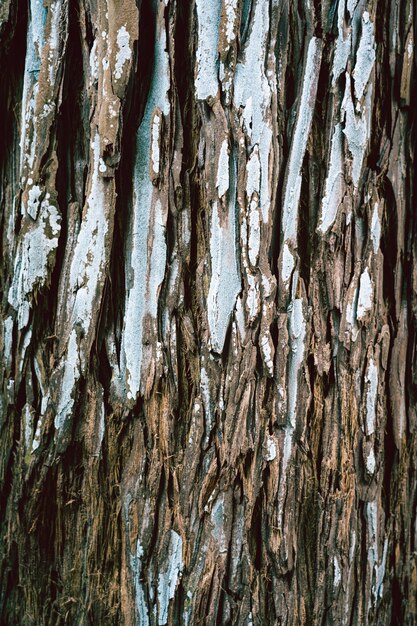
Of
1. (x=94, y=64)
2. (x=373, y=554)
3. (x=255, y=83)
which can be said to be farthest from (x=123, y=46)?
(x=373, y=554)

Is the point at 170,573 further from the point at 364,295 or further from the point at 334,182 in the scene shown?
the point at 334,182

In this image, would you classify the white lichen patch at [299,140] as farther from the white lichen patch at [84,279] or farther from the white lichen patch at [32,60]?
the white lichen patch at [32,60]

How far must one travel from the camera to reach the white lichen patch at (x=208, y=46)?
799 mm

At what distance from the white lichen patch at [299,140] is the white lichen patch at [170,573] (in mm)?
513

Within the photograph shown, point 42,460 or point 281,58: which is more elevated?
point 281,58

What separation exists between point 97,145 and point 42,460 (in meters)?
0.51

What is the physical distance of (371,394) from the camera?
35.5 inches

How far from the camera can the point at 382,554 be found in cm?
95

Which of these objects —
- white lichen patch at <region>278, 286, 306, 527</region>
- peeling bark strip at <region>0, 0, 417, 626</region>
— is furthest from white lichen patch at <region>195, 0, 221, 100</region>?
white lichen patch at <region>278, 286, 306, 527</region>

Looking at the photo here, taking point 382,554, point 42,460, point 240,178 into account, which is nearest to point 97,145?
point 240,178

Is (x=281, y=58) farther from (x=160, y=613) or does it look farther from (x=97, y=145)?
(x=160, y=613)

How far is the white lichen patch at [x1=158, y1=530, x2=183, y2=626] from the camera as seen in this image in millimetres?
859

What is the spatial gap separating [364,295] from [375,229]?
0.11m

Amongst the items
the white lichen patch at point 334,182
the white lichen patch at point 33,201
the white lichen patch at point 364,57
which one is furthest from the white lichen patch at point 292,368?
the white lichen patch at point 33,201
